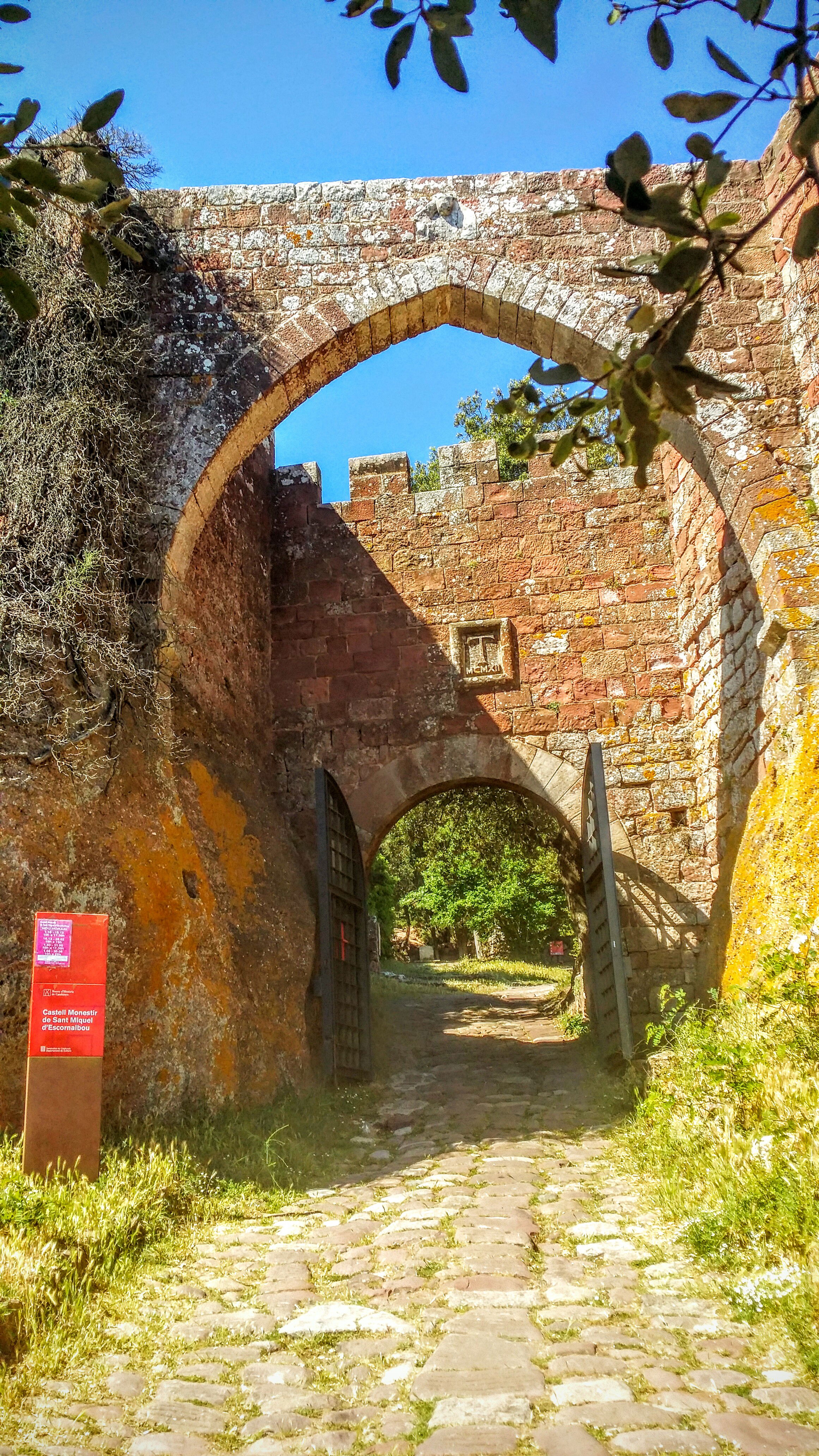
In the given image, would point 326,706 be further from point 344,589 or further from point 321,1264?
point 321,1264

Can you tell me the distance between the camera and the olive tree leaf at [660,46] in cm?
139

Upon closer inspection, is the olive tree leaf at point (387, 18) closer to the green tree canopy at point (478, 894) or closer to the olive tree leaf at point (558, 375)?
the olive tree leaf at point (558, 375)

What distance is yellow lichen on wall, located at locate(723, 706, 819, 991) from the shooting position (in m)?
4.08

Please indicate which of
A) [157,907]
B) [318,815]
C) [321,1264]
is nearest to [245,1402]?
[321,1264]

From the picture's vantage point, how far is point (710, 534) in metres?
6.15

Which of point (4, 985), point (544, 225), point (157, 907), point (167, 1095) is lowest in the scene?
point (167, 1095)

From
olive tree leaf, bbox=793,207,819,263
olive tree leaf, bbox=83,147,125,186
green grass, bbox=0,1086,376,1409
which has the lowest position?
green grass, bbox=0,1086,376,1409

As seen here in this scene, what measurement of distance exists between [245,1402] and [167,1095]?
199cm

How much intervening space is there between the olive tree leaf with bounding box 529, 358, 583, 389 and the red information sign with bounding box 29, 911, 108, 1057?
2.62 metres

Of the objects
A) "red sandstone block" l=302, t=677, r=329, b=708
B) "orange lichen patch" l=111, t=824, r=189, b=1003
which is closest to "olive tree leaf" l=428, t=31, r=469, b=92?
"orange lichen patch" l=111, t=824, r=189, b=1003

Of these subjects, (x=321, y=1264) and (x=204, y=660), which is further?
(x=204, y=660)

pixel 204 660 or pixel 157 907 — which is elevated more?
pixel 204 660

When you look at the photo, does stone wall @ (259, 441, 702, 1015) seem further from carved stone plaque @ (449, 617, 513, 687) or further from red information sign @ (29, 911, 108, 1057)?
red information sign @ (29, 911, 108, 1057)

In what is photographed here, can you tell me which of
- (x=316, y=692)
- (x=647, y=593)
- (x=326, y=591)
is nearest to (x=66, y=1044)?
(x=316, y=692)
